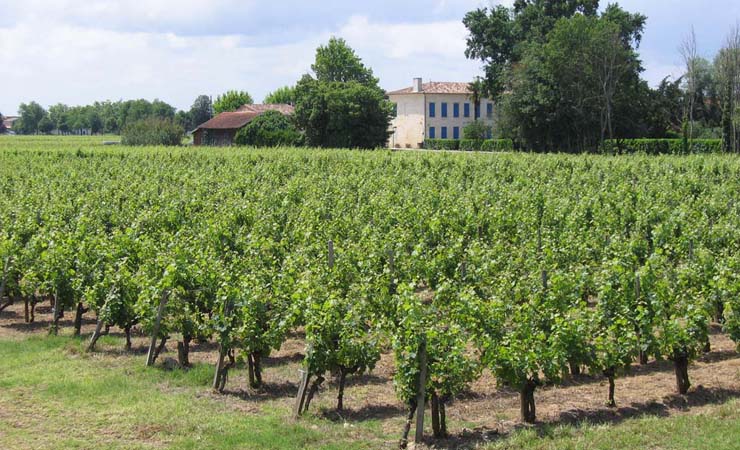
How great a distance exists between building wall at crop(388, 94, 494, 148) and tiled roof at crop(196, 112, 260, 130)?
1654 centimetres

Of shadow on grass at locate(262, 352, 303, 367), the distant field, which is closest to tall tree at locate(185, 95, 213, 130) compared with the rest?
the distant field

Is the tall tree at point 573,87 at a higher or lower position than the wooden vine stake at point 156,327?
higher

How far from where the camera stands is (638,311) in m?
10.9

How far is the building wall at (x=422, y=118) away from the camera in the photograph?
284 ft

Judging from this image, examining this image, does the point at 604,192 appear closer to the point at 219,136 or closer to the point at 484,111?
the point at 219,136

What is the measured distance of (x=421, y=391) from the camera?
9.06 metres

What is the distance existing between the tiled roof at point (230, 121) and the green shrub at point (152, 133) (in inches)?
327

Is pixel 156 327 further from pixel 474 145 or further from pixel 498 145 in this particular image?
pixel 474 145

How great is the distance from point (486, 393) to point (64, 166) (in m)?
29.9

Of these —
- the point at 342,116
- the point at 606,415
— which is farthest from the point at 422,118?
the point at 606,415

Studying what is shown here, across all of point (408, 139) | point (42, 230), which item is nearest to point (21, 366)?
point (42, 230)

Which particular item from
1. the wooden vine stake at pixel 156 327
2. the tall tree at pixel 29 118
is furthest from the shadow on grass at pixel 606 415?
the tall tree at pixel 29 118

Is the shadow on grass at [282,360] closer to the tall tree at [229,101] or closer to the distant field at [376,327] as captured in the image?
the distant field at [376,327]

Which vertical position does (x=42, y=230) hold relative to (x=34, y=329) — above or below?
above
